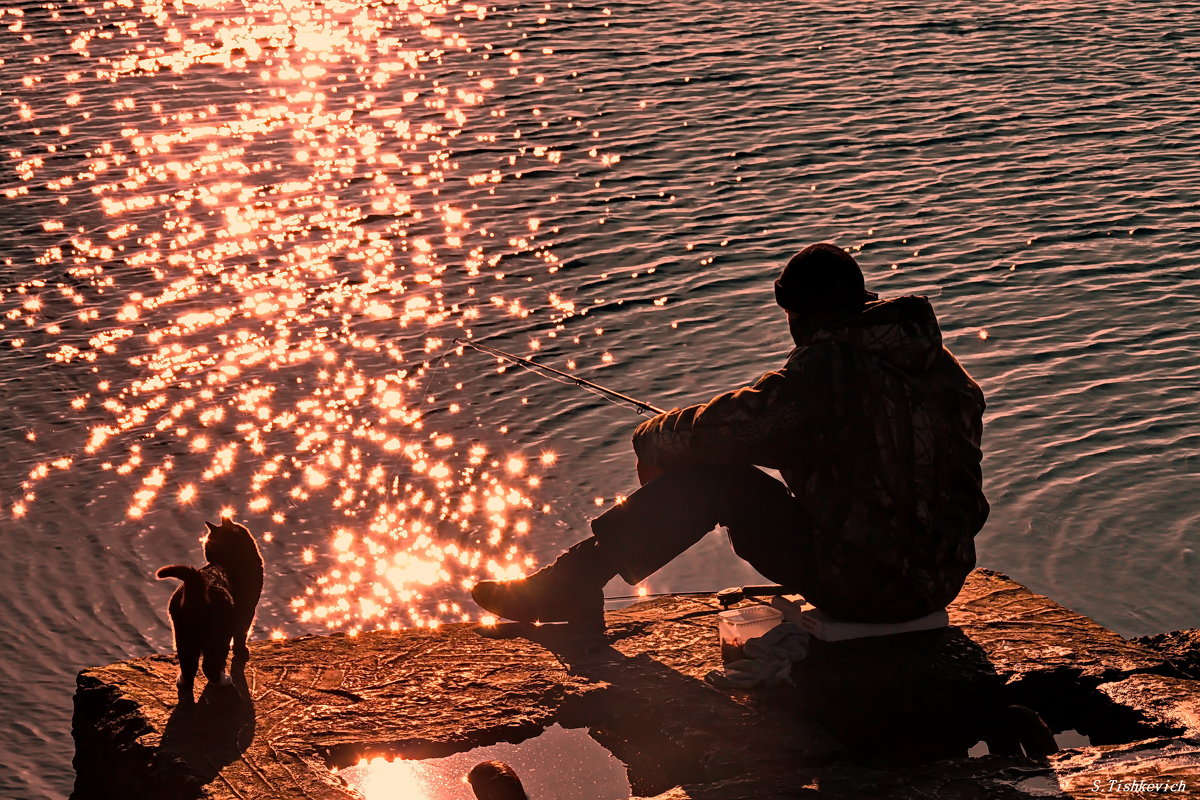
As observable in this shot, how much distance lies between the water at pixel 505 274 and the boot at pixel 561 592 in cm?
158

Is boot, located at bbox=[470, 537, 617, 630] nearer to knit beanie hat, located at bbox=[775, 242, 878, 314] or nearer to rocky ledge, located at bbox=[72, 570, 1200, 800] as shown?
rocky ledge, located at bbox=[72, 570, 1200, 800]

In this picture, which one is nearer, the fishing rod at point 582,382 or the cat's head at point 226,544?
the cat's head at point 226,544

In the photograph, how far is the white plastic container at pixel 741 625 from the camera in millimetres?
5152

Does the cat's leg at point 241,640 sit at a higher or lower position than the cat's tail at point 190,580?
lower

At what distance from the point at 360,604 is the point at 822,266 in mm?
3328

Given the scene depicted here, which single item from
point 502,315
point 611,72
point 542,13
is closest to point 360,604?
point 502,315

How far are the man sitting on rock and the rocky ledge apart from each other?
33 centimetres

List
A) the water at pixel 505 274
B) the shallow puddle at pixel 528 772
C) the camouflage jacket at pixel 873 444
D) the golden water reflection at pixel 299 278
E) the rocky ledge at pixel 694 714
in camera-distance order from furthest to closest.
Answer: the golden water reflection at pixel 299 278
the water at pixel 505 274
the camouflage jacket at pixel 873 444
the shallow puddle at pixel 528 772
the rocky ledge at pixel 694 714

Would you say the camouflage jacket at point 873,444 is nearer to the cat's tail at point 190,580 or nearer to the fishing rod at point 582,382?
the fishing rod at point 582,382

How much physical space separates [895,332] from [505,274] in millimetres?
7086

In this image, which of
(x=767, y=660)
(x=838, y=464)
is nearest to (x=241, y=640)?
(x=767, y=660)

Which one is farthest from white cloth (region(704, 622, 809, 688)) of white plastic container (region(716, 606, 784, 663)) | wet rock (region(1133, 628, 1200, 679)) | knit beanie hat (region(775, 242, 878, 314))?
wet rock (region(1133, 628, 1200, 679))

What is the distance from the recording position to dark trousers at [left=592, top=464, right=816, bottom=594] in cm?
512

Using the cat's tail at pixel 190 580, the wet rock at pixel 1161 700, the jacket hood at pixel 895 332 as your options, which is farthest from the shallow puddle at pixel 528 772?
the wet rock at pixel 1161 700
